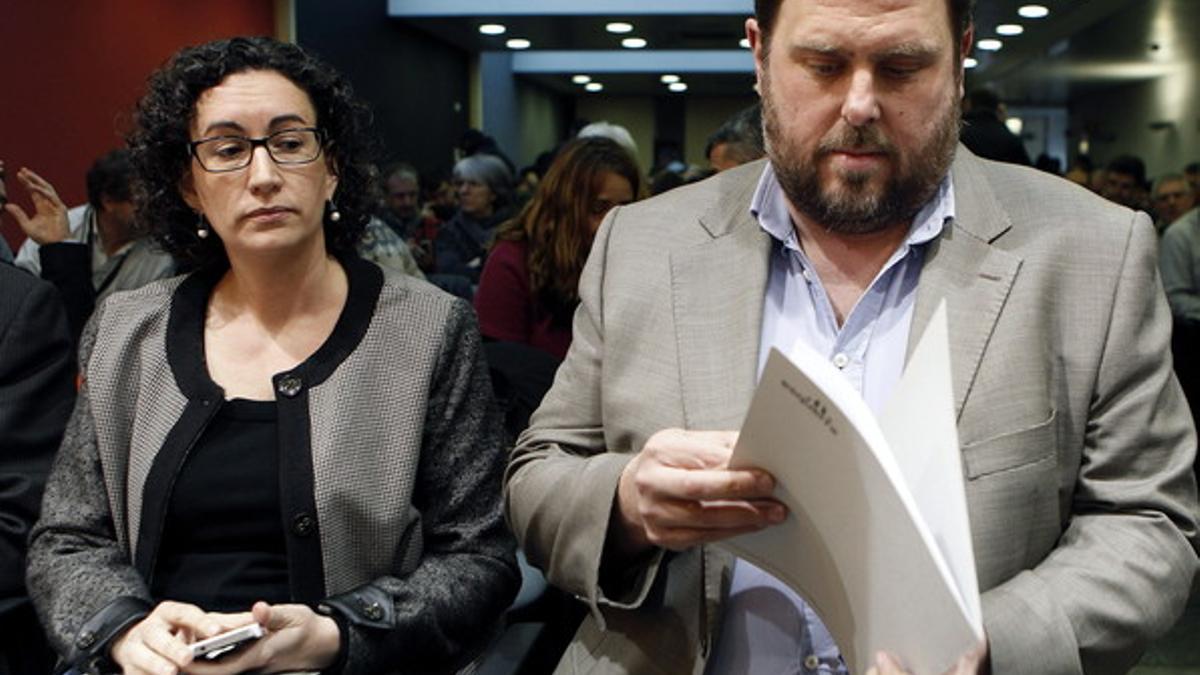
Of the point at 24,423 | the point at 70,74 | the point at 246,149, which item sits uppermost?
the point at 70,74

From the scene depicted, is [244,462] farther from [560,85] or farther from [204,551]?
[560,85]

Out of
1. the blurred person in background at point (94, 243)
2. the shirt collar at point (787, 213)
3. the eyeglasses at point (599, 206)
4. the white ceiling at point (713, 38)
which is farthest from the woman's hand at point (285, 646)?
the white ceiling at point (713, 38)

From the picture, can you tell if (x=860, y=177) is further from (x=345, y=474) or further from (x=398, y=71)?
(x=398, y=71)

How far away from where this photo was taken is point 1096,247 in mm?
1525

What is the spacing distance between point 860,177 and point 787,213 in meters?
0.18

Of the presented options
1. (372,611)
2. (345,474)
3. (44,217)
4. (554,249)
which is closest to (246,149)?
(345,474)

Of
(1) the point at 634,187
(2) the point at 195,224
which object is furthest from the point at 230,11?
(2) the point at 195,224

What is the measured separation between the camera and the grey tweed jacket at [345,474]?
1.97 m

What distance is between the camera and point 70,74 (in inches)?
229

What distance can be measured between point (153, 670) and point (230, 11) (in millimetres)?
6645

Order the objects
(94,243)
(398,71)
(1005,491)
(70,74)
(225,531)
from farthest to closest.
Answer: (398,71), (70,74), (94,243), (225,531), (1005,491)

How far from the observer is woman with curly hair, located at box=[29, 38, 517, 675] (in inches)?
77.6

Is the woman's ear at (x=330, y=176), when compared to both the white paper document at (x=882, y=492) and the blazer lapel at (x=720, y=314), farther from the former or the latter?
the white paper document at (x=882, y=492)

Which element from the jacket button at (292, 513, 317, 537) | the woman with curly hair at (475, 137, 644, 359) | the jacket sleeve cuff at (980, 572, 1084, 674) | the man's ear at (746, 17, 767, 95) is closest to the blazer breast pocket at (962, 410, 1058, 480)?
the jacket sleeve cuff at (980, 572, 1084, 674)
